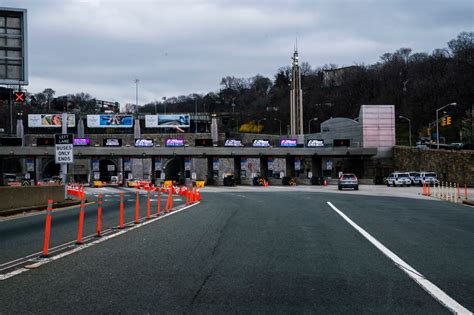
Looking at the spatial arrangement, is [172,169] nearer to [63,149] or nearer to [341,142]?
[341,142]

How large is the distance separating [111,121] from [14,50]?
252 ft

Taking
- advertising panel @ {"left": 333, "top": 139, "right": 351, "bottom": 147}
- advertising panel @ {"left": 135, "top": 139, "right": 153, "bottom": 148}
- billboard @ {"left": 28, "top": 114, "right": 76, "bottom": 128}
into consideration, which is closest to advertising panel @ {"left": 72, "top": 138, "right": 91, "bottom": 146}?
advertising panel @ {"left": 135, "top": 139, "right": 153, "bottom": 148}

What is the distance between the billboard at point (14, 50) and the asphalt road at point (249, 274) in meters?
13.2

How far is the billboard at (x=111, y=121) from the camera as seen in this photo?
100812 mm

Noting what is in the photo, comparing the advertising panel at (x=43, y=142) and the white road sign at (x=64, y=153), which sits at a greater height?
the advertising panel at (x=43, y=142)

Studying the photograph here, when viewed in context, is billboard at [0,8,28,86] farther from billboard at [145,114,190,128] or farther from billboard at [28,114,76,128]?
billboard at [28,114,76,128]

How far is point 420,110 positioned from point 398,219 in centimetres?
12339

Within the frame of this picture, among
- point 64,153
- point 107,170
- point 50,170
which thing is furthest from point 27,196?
point 50,170

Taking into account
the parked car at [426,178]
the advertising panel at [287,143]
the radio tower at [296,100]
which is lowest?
the parked car at [426,178]

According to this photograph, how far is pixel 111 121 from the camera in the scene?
331 feet

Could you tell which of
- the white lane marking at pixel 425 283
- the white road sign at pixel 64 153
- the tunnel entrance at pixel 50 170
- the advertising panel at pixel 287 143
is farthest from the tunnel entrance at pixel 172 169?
the white lane marking at pixel 425 283

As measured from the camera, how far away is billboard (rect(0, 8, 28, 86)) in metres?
25.1

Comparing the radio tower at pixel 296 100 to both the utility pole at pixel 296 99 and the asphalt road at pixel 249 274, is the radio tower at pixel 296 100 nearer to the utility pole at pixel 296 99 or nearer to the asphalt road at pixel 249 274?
the utility pole at pixel 296 99

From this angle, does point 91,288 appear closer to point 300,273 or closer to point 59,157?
point 300,273
